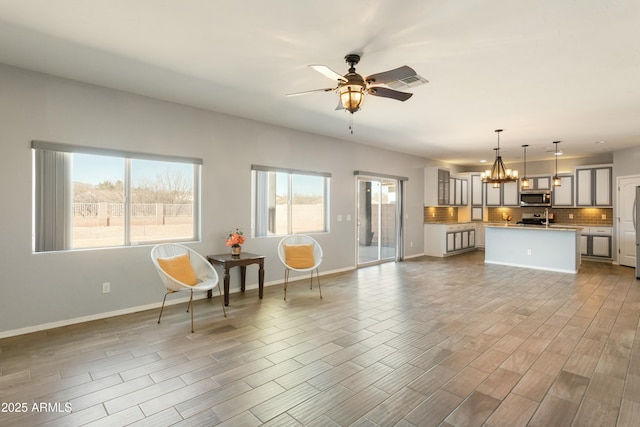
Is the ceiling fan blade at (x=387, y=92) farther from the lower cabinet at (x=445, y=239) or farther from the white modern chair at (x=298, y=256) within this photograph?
the lower cabinet at (x=445, y=239)

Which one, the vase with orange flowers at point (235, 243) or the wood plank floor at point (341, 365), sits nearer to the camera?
the wood plank floor at point (341, 365)

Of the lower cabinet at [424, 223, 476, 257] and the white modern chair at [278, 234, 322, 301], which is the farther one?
the lower cabinet at [424, 223, 476, 257]

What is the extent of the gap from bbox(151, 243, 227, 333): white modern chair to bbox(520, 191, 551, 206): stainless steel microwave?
353 inches

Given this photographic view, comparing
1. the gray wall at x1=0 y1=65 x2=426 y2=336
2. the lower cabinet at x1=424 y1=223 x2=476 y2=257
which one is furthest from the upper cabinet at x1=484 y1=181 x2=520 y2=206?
the gray wall at x1=0 y1=65 x2=426 y2=336

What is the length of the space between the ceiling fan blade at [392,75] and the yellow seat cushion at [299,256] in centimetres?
305

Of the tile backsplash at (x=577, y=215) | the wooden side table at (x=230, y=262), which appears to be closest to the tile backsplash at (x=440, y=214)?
the tile backsplash at (x=577, y=215)

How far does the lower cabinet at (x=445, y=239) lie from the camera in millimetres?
8984

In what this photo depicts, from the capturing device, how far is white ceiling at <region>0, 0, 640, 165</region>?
7.88 ft

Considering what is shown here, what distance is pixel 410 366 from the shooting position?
2785 millimetres

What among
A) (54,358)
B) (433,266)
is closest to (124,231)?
(54,358)

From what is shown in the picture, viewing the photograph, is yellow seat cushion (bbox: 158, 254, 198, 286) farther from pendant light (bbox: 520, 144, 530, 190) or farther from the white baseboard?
pendant light (bbox: 520, 144, 530, 190)

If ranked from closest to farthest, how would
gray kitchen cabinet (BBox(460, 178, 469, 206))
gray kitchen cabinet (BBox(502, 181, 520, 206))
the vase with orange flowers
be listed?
the vase with orange flowers → gray kitchen cabinet (BBox(502, 181, 520, 206)) → gray kitchen cabinet (BBox(460, 178, 469, 206))

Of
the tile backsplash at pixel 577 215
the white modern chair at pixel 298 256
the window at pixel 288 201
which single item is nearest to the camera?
the white modern chair at pixel 298 256

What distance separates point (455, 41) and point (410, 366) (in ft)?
9.16
